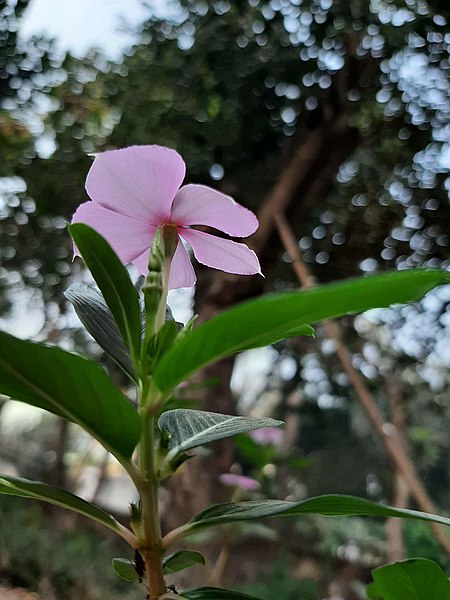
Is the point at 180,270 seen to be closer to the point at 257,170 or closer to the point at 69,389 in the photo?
the point at 69,389

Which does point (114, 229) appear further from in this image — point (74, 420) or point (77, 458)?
point (77, 458)

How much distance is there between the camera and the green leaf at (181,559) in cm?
26

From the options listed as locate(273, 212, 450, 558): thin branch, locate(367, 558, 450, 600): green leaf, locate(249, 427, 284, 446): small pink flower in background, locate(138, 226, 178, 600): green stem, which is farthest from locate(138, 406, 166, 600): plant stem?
locate(249, 427, 284, 446): small pink flower in background

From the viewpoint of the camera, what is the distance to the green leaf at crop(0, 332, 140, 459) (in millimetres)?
184

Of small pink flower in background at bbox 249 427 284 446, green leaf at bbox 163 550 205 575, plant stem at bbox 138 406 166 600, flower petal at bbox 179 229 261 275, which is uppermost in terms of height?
flower petal at bbox 179 229 261 275

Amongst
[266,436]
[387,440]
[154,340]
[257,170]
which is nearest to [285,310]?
[154,340]

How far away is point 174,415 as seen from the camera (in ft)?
0.91

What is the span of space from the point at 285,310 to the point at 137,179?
0.08 metres

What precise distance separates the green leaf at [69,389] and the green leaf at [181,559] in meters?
0.07

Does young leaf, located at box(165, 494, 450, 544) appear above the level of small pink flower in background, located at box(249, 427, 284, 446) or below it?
above

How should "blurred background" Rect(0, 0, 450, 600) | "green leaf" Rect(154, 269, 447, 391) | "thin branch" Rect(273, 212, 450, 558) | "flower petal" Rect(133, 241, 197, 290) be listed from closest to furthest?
"green leaf" Rect(154, 269, 447, 391)
"flower petal" Rect(133, 241, 197, 290)
"thin branch" Rect(273, 212, 450, 558)
"blurred background" Rect(0, 0, 450, 600)

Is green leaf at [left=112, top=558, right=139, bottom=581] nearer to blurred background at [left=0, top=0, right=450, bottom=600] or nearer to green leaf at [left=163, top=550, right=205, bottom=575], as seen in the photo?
green leaf at [left=163, top=550, right=205, bottom=575]

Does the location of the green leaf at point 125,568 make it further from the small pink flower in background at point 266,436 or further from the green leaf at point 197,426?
the small pink flower in background at point 266,436

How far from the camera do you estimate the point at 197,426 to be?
26 cm
